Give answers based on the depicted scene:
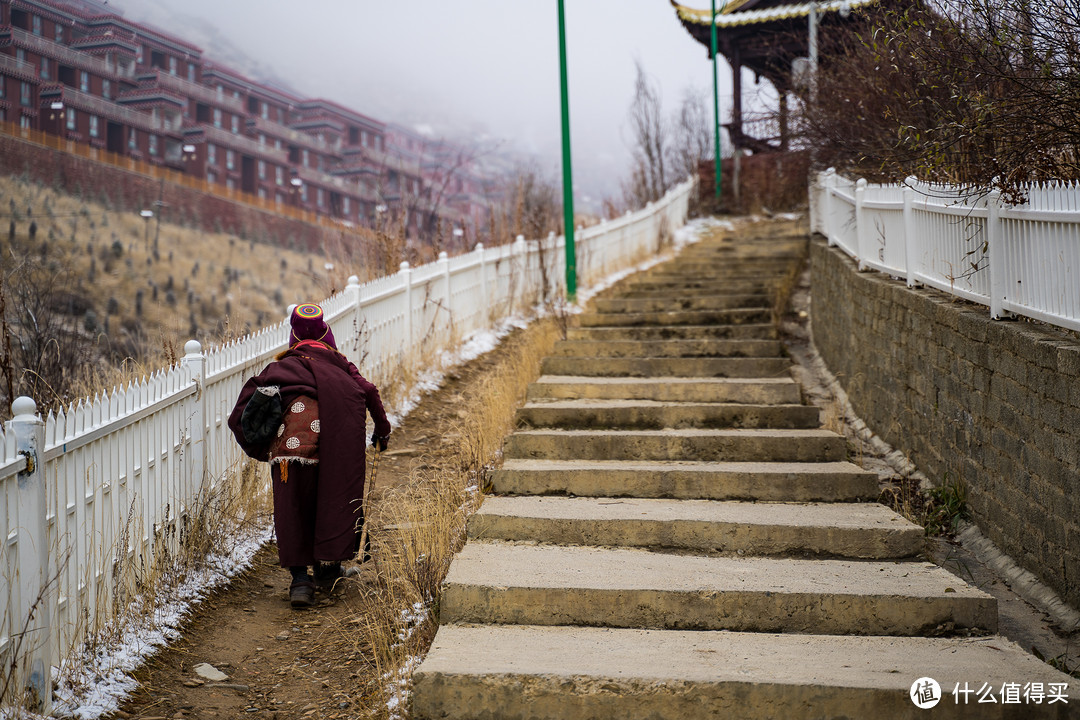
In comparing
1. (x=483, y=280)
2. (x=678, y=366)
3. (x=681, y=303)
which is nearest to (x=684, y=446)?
(x=678, y=366)

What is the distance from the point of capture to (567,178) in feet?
42.2

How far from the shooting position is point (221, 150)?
55.8 metres

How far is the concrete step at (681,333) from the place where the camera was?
883 cm

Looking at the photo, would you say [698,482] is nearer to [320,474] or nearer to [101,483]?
[320,474]

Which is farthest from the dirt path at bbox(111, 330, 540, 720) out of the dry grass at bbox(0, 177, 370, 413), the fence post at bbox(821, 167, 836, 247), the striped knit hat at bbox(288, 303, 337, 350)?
the dry grass at bbox(0, 177, 370, 413)

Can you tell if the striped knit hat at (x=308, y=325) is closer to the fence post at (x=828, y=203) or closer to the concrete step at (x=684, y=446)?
the concrete step at (x=684, y=446)

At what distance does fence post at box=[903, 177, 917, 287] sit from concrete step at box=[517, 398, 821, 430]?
1.19m

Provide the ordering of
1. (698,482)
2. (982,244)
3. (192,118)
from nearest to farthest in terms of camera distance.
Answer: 1. (982,244)
2. (698,482)
3. (192,118)

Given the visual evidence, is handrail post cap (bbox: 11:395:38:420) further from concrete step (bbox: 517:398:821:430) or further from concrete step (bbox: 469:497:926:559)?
concrete step (bbox: 517:398:821:430)

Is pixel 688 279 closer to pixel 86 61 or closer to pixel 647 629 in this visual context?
pixel 647 629

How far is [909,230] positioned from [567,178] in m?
7.17

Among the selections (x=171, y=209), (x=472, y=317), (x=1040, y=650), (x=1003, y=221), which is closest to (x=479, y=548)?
(x=1040, y=650)

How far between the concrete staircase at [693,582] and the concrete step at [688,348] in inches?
35.0

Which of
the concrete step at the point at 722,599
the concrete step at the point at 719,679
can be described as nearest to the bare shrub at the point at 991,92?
the concrete step at the point at 722,599
